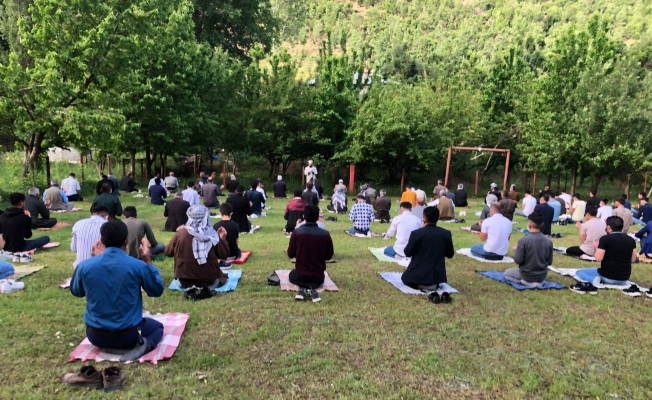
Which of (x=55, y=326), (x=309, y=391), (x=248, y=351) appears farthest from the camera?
(x=55, y=326)

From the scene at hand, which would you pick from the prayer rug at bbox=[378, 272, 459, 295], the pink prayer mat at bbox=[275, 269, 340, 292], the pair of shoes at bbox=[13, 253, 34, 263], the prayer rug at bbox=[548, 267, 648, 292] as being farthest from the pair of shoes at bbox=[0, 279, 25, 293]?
the prayer rug at bbox=[548, 267, 648, 292]

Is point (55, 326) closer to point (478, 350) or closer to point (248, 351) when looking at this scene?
point (248, 351)

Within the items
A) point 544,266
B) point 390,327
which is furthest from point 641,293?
point 390,327

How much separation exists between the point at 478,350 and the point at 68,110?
15.9 meters

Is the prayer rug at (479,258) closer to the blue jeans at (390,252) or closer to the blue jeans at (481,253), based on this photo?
the blue jeans at (481,253)

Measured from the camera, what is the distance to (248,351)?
4.70 metres

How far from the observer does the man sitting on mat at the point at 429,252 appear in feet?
21.6

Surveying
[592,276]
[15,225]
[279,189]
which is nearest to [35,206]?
[15,225]

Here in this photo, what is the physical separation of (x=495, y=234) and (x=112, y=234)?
764cm

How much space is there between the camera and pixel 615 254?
7.28 metres

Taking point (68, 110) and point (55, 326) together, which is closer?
point (55, 326)

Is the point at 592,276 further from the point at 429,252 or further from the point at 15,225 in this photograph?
the point at 15,225

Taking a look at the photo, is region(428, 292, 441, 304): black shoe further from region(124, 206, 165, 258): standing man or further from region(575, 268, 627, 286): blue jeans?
region(124, 206, 165, 258): standing man

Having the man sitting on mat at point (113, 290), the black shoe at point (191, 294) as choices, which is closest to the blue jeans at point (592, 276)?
the black shoe at point (191, 294)
